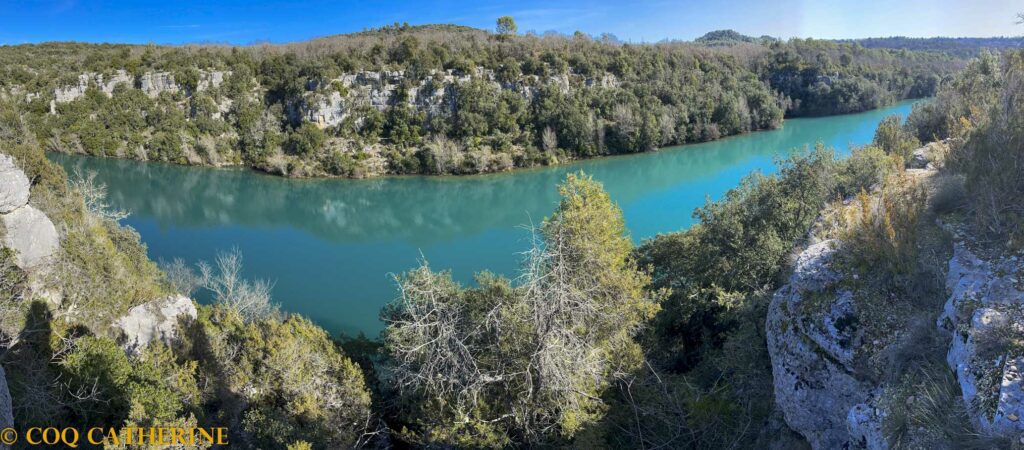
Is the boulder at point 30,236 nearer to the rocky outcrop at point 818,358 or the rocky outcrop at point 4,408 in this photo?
the rocky outcrop at point 4,408

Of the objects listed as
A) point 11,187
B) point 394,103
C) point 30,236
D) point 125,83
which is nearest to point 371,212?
point 394,103

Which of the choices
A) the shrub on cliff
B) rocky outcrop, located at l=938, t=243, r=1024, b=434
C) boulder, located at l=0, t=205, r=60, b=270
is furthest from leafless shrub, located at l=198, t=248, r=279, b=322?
rocky outcrop, located at l=938, t=243, r=1024, b=434

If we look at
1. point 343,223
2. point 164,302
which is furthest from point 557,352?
point 343,223

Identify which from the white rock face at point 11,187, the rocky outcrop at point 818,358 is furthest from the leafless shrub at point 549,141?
the rocky outcrop at point 818,358

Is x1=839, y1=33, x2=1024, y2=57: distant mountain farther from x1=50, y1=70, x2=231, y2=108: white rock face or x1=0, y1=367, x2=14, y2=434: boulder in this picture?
x1=0, y1=367, x2=14, y2=434: boulder

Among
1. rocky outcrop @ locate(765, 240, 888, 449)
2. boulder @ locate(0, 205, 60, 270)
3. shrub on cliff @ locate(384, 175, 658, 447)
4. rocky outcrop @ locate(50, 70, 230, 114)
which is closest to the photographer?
rocky outcrop @ locate(765, 240, 888, 449)
